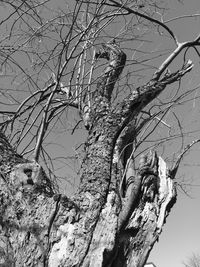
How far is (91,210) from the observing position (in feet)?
5.41

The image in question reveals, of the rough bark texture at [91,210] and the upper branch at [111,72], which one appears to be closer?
the rough bark texture at [91,210]

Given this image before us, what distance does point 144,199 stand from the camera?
→ 71.0 inches

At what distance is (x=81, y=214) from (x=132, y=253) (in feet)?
1.04

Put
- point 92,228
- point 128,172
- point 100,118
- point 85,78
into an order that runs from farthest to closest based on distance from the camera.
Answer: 1. point 85,78
2. point 100,118
3. point 128,172
4. point 92,228

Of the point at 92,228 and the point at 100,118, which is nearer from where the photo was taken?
the point at 92,228

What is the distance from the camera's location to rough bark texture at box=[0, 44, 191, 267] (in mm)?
1500

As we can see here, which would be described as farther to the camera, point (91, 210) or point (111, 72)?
point (111, 72)

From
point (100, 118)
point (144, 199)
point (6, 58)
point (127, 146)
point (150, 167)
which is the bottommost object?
point (144, 199)

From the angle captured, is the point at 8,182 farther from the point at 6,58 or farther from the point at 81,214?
the point at 6,58

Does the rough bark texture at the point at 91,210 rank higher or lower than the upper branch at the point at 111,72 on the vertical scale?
lower

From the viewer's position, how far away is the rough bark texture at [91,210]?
59.1 inches

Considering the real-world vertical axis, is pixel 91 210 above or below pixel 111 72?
below

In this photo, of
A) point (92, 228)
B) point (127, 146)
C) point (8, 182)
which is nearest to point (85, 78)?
point (127, 146)

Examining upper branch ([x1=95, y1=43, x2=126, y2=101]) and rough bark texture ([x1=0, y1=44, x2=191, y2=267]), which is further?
upper branch ([x1=95, y1=43, x2=126, y2=101])
